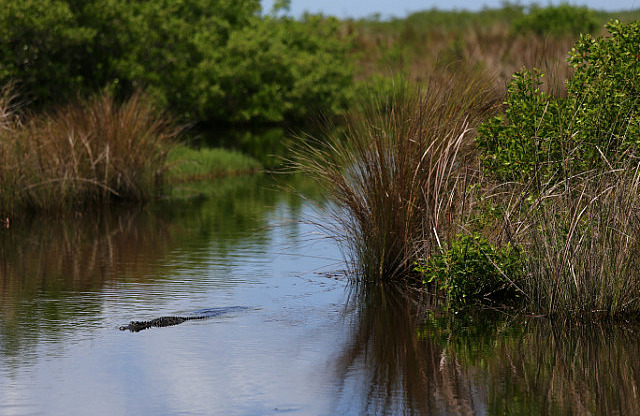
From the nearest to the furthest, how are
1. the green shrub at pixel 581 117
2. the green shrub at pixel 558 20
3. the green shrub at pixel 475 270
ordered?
1. the green shrub at pixel 475 270
2. the green shrub at pixel 581 117
3. the green shrub at pixel 558 20

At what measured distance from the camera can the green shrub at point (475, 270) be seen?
8.60 metres

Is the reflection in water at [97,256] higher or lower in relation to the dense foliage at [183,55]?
lower

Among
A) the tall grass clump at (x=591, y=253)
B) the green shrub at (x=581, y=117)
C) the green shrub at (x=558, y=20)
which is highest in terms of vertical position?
the green shrub at (x=558, y=20)

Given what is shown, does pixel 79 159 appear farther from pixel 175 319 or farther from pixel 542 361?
pixel 542 361

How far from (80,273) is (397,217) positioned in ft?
10.9

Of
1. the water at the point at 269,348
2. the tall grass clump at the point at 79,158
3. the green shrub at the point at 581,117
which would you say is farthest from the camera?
the tall grass clump at the point at 79,158

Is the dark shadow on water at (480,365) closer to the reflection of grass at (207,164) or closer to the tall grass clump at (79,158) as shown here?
the tall grass clump at (79,158)

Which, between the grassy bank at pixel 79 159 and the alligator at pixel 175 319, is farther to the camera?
the grassy bank at pixel 79 159

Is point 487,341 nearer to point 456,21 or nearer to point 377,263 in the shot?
point 377,263

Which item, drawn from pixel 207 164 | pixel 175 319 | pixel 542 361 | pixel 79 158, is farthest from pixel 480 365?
pixel 207 164

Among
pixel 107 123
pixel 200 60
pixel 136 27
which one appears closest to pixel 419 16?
pixel 200 60

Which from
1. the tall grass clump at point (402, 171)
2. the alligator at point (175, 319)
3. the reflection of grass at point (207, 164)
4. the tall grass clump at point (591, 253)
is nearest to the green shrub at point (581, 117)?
the tall grass clump at point (402, 171)

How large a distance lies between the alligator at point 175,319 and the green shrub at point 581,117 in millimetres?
2708

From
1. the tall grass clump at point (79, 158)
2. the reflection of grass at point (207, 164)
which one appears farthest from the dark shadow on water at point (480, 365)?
the reflection of grass at point (207, 164)
